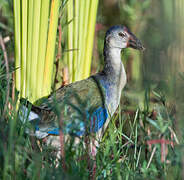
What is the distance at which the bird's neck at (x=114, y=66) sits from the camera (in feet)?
10.0

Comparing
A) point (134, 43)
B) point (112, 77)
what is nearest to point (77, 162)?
point (112, 77)

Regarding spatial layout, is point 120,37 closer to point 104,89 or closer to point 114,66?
point 114,66

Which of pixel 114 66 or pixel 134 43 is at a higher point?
pixel 134 43

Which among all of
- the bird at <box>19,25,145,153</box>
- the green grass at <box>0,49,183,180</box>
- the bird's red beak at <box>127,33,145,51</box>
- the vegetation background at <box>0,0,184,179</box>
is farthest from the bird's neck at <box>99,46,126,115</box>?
the green grass at <box>0,49,183,180</box>

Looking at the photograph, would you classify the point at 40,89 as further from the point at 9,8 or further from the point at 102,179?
the point at 9,8

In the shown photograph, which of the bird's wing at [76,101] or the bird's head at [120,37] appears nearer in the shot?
the bird's wing at [76,101]

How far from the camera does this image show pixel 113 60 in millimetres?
3109

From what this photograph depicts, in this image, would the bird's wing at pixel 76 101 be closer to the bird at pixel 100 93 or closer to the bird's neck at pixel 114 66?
the bird at pixel 100 93

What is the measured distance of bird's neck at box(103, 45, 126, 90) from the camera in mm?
3059

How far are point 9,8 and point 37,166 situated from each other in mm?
2647

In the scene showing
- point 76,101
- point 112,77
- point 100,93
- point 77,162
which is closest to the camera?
point 77,162

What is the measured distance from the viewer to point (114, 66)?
3104 millimetres

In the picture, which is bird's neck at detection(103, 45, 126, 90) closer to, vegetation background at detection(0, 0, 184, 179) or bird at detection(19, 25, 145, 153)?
bird at detection(19, 25, 145, 153)

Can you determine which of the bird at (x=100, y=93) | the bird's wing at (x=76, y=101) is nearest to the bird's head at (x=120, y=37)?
the bird at (x=100, y=93)
